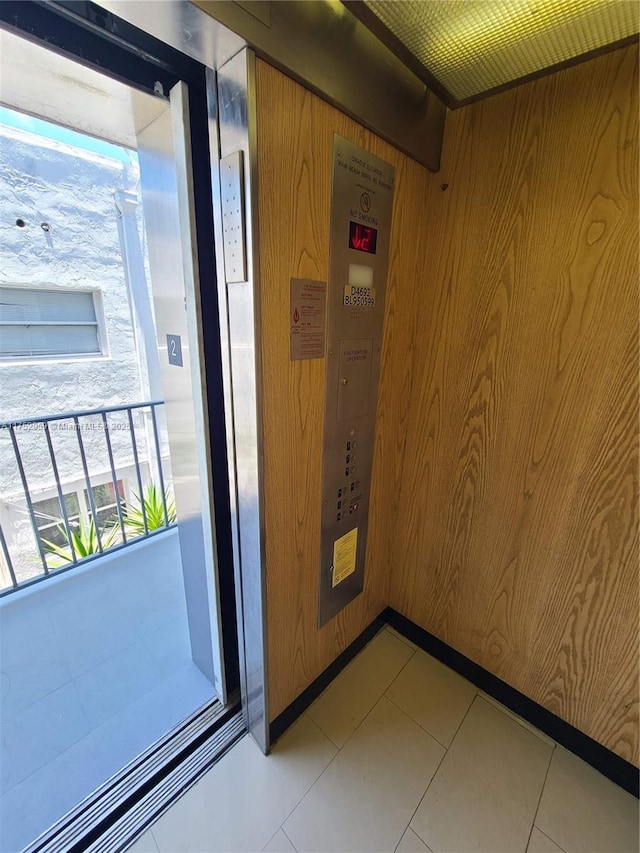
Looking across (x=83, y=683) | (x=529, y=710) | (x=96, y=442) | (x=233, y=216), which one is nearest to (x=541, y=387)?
(x=233, y=216)

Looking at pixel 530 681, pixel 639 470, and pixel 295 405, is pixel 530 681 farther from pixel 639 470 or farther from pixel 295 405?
pixel 295 405

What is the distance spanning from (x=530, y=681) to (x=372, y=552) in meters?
0.73

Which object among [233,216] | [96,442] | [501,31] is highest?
[501,31]

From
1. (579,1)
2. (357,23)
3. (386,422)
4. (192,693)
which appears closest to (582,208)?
(579,1)

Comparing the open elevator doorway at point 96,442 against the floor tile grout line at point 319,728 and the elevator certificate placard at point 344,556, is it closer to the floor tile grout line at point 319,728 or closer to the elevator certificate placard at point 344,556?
the floor tile grout line at point 319,728

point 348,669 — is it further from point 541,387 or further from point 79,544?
point 79,544

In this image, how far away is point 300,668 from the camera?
131cm

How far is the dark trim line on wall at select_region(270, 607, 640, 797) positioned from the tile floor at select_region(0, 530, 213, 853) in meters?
0.41

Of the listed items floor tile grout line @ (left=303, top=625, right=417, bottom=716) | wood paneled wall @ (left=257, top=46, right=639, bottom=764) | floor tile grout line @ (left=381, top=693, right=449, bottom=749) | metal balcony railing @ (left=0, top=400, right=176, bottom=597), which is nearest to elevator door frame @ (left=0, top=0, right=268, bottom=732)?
wood paneled wall @ (left=257, top=46, right=639, bottom=764)

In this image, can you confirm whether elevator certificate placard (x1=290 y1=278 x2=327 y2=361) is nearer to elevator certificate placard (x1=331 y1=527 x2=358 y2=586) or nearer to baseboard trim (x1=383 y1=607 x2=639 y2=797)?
elevator certificate placard (x1=331 y1=527 x2=358 y2=586)

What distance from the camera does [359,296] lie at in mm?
1075

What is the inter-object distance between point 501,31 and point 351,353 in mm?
812

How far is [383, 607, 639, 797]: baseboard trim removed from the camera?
1.17m

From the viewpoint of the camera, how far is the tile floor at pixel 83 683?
1.16m
